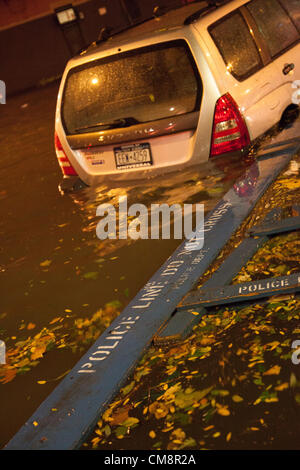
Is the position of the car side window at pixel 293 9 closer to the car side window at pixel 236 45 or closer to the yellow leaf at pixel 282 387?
the car side window at pixel 236 45

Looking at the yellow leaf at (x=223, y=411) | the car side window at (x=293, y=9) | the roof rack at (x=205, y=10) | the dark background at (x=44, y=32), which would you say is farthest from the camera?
the dark background at (x=44, y=32)

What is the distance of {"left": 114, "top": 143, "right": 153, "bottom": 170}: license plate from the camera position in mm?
6639

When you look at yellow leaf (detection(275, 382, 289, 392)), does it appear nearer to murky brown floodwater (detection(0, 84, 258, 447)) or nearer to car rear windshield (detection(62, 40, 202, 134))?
murky brown floodwater (detection(0, 84, 258, 447))

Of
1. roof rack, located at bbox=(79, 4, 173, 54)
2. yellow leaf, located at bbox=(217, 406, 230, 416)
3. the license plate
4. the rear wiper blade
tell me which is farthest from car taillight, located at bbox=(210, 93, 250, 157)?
yellow leaf, located at bbox=(217, 406, 230, 416)

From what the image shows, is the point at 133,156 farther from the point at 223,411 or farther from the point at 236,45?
the point at 223,411

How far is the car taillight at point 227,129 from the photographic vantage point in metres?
6.30

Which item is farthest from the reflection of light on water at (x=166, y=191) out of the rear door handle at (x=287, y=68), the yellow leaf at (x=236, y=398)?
the yellow leaf at (x=236, y=398)

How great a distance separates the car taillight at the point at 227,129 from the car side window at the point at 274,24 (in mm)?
1246

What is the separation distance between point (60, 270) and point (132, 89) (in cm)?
200

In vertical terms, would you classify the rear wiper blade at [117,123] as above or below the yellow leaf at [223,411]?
above

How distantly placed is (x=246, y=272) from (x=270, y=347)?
1112mm

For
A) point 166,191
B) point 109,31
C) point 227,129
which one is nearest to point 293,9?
point 109,31

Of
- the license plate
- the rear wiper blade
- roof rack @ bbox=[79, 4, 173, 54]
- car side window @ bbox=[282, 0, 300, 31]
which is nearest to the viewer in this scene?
the rear wiper blade

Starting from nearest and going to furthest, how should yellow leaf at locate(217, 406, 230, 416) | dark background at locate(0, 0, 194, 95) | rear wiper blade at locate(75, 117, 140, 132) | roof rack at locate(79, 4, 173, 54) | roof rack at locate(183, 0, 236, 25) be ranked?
yellow leaf at locate(217, 406, 230, 416)
roof rack at locate(183, 0, 236, 25)
rear wiper blade at locate(75, 117, 140, 132)
roof rack at locate(79, 4, 173, 54)
dark background at locate(0, 0, 194, 95)
